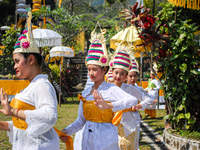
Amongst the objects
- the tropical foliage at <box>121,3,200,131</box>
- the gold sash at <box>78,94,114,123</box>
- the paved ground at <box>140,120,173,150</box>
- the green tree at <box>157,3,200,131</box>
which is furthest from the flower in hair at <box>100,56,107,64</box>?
the paved ground at <box>140,120,173,150</box>

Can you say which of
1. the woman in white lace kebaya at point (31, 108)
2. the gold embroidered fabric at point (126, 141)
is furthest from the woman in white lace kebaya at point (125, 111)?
the woman in white lace kebaya at point (31, 108)

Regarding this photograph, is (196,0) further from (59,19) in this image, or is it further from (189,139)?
(59,19)

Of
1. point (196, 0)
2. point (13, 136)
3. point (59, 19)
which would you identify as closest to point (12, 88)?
point (59, 19)

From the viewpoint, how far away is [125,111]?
4398mm

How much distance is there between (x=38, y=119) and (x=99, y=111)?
1.07m

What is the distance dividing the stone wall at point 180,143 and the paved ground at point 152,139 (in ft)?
0.57

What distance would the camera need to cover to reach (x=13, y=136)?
2244 millimetres

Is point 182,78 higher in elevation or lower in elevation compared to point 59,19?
lower

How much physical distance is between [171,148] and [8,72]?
415 inches

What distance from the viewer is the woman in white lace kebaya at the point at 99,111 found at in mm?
2832

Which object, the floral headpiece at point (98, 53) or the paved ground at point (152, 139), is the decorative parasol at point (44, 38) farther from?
the floral headpiece at point (98, 53)

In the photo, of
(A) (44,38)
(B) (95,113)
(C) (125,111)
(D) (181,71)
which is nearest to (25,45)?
(B) (95,113)

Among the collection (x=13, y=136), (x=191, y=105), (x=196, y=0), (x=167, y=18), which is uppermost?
(x=196, y=0)

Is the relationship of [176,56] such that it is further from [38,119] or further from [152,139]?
[38,119]
